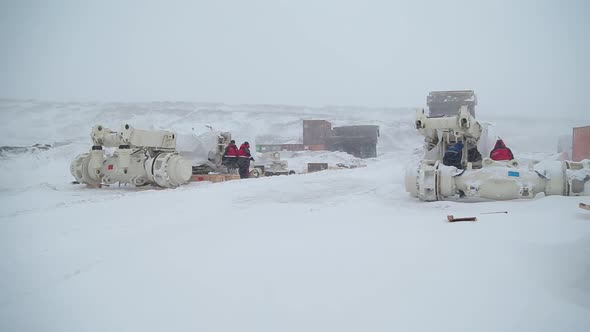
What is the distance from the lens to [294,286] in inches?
76.5

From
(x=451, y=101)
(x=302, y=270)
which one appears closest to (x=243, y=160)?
(x=302, y=270)

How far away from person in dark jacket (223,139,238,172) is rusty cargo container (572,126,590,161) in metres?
10.6

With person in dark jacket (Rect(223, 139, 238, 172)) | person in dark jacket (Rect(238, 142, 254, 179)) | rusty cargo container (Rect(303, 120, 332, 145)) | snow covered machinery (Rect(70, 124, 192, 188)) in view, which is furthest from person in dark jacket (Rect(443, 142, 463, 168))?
rusty cargo container (Rect(303, 120, 332, 145))

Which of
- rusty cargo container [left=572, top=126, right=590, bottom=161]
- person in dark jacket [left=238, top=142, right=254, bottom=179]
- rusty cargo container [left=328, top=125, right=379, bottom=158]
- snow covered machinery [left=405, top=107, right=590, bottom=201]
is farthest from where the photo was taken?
rusty cargo container [left=328, top=125, right=379, bottom=158]

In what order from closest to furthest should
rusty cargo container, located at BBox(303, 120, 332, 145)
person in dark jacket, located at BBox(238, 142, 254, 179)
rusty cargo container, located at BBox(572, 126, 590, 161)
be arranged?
person in dark jacket, located at BBox(238, 142, 254, 179)
rusty cargo container, located at BBox(572, 126, 590, 161)
rusty cargo container, located at BBox(303, 120, 332, 145)

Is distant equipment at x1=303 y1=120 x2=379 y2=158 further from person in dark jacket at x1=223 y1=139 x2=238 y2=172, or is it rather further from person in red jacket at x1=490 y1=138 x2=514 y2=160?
person in red jacket at x1=490 y1=138 x2=514 y2=160

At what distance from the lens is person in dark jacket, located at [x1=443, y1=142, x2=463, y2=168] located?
17.2 feet

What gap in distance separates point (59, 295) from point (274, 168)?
10159mm

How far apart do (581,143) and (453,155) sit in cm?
994

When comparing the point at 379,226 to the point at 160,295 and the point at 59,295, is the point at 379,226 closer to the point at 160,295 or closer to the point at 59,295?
the point at 160,295

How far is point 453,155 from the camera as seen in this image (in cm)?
523

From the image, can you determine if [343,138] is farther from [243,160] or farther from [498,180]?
[498,180]

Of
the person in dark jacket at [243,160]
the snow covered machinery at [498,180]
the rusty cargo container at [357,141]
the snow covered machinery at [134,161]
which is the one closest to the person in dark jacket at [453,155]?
the snow covered machinery at [498,180]

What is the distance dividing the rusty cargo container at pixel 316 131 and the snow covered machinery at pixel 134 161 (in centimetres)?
1910
